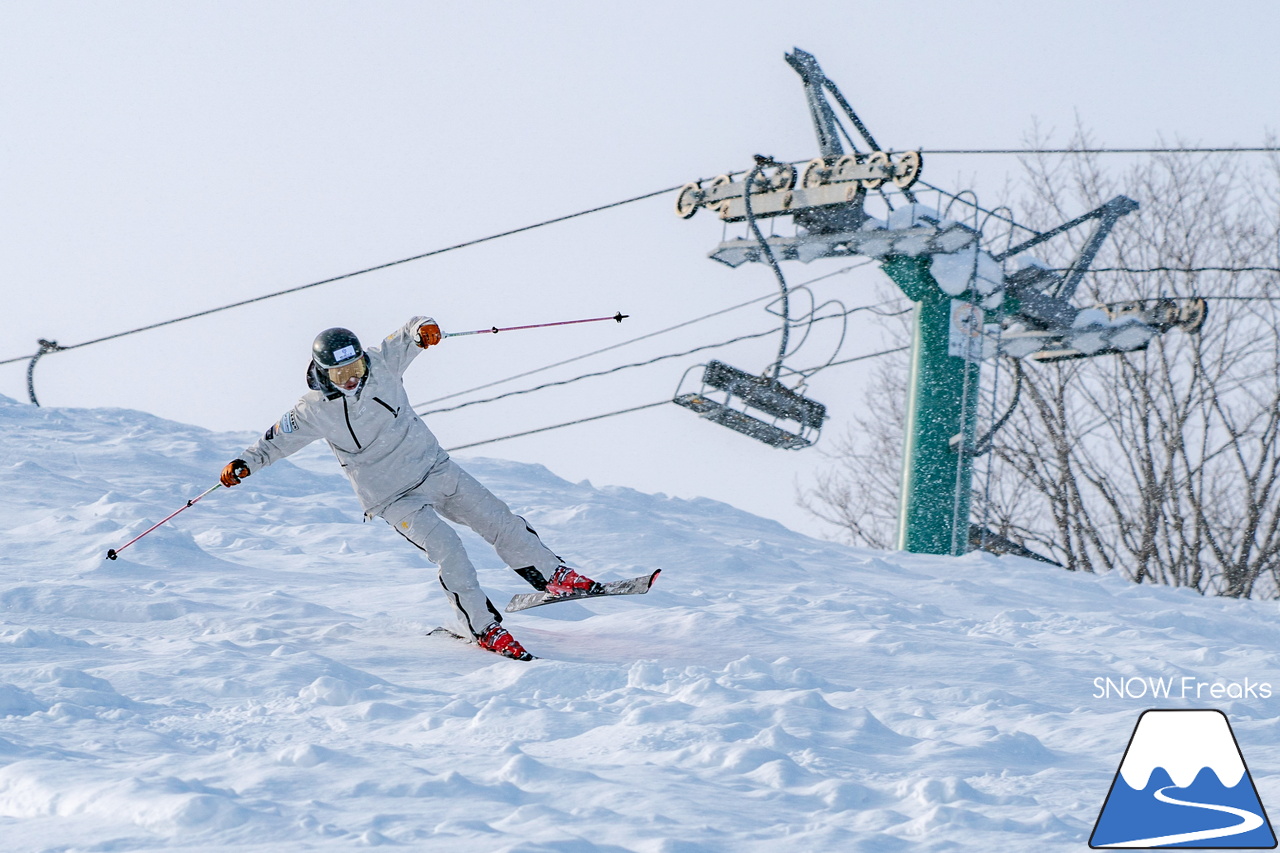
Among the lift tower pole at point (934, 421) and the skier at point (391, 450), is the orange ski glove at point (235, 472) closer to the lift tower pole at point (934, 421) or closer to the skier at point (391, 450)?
the skier at point (391, 450)

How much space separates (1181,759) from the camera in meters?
4.63

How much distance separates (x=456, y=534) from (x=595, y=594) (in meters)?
0.81

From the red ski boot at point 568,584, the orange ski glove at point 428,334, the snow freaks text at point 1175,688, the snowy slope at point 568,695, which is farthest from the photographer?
the red ski boot at point 568,584

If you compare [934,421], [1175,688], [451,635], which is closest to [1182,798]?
[1175,688]

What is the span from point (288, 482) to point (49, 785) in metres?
8.44

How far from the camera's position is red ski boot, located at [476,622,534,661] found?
20.5ft

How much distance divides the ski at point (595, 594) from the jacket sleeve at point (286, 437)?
1.47 meters

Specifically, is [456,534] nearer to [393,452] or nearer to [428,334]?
[393,452]

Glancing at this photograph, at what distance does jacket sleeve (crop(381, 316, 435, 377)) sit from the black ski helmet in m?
0.34

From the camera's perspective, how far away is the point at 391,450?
6.65m

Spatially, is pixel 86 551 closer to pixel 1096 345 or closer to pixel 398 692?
pixel 398 692

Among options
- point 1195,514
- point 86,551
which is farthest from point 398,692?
point 1195,514

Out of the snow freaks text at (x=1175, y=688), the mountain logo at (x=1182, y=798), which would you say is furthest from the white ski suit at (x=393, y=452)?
the mountain logo at (x=1182, y=798)

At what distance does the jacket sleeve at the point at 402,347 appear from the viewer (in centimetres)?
672
